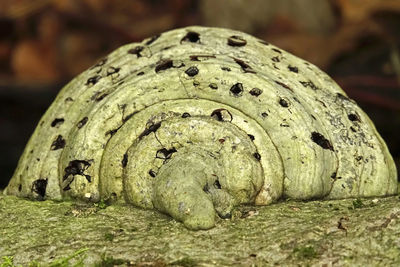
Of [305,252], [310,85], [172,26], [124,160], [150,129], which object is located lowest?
[305,252]

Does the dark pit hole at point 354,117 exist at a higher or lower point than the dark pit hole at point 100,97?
lower

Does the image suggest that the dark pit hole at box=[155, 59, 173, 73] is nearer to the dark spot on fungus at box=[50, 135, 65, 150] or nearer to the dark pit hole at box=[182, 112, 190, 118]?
the dark pit hole at box=[182, 112, 190, 118]

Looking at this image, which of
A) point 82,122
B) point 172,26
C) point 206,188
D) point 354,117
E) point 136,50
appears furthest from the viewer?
point 172,26

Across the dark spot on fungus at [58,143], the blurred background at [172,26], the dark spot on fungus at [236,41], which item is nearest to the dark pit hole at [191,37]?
the dark spot on fungus at [236,41]

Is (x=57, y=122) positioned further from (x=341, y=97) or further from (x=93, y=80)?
(x=341, y=97)

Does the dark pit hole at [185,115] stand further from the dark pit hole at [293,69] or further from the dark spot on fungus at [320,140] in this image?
the dark pit hole at [293,69]

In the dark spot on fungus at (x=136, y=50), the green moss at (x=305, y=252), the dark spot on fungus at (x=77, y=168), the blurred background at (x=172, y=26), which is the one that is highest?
the blurred background at (x=172, y=26)

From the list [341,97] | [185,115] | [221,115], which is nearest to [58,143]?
[185,115]
